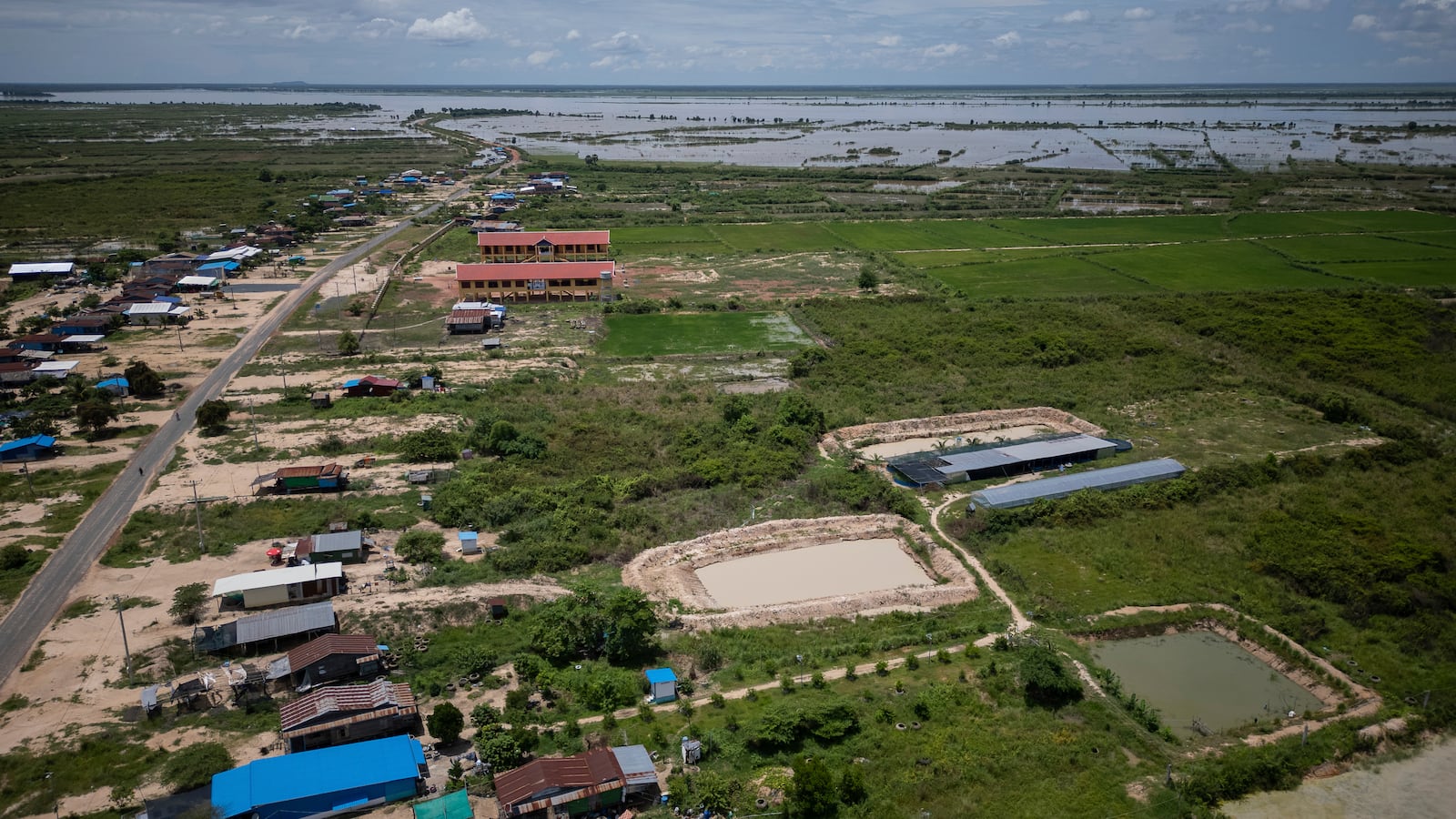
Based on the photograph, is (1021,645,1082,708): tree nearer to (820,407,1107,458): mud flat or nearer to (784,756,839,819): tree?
(784,756,839,819): tree

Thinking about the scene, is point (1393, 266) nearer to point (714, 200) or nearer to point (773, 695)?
point (714, 200)

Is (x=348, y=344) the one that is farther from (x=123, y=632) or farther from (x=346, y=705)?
(x=346, y=705)

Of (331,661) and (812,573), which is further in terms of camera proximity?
(812,573)

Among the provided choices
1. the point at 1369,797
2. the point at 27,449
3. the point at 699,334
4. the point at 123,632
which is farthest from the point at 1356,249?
the point at 27,449

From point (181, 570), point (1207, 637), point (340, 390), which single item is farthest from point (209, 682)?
point (1207, 637)

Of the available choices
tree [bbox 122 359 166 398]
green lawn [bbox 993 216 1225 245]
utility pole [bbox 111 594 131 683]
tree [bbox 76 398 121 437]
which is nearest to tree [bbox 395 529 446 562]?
utility pole [bbox 111 594 131 683]

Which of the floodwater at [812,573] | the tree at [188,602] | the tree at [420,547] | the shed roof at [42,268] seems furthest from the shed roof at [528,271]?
the tree at [188,602]

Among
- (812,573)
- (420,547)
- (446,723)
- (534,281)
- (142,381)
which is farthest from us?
(534,281)

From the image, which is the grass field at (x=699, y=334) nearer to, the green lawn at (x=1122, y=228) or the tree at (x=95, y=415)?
the tree at (x=95, y=415)
